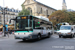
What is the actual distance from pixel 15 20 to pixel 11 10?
63677 mm

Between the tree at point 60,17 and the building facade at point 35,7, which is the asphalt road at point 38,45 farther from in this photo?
the building facade at point 35,7

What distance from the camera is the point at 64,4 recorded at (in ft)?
397

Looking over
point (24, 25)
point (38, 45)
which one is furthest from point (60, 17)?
point (38, 45)

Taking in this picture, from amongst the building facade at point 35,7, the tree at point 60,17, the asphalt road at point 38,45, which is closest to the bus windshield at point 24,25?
the asphalt road at point 38,45

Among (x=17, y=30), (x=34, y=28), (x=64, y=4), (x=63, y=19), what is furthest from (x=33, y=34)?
(x=64, y=4)

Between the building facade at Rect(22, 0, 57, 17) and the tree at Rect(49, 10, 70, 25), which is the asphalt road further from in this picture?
the building facade at Rect(22, 0, 57, 17)

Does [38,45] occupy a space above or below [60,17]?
below

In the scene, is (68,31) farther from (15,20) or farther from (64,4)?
(64,4)

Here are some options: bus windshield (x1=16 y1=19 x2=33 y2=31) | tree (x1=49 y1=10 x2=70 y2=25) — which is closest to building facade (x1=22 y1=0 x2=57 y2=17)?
tree (x1=49 y1=10 x2=70 y2=25)

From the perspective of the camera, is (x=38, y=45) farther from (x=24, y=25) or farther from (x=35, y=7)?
(x=35, y=7)

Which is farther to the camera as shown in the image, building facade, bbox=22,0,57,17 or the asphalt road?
building facade, bbox=22,0,57,17

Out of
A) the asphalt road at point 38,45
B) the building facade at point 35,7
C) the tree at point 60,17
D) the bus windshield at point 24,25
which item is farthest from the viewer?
the building facade at point 35,7

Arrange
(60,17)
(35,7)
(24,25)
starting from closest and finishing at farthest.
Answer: (24,25)
(60,17)
(35,7)

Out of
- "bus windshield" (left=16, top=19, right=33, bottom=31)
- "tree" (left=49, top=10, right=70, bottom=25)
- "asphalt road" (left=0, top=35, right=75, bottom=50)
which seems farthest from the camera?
"tree" (left=49, top=10, right=70, bottom=25)
